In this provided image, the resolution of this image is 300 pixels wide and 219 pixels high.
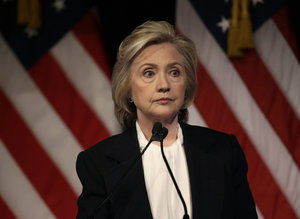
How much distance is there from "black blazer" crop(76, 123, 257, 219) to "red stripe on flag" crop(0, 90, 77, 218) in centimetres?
88

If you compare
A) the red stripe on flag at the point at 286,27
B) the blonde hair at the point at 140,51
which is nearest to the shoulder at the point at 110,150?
the blonde hair at the point at 140,51

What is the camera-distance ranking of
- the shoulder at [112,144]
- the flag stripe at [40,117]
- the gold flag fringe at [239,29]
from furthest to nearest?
the flag stripe at [40,117], the gold flag fringe at [239,29], the shoulder at [112,144]

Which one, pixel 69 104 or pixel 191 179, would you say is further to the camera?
pixel 69 104

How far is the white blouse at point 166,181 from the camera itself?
0.98 meters

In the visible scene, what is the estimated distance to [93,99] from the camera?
1899mm

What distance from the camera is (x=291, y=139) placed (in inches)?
72.7

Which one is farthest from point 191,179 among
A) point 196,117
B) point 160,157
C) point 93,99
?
point 93,99

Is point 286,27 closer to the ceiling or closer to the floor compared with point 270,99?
closer to the ceiling

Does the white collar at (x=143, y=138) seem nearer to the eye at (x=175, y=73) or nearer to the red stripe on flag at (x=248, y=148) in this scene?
the eye at (x=175, y=73)

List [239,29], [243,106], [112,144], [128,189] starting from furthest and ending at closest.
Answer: [243,106]
[239,29]
[112,144]
[128,189]

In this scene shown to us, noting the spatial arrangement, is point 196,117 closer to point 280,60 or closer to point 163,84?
point 280,60

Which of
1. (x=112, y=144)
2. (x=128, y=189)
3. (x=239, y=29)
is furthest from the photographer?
(x=239, y=29)

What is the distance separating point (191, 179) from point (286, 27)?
1.19m

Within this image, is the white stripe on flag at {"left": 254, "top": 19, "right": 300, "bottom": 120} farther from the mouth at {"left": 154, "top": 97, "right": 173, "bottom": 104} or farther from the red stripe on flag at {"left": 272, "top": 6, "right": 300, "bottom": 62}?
the mouth at {"left": 154, "top": 97, "right": 173, "bottom": 104}
